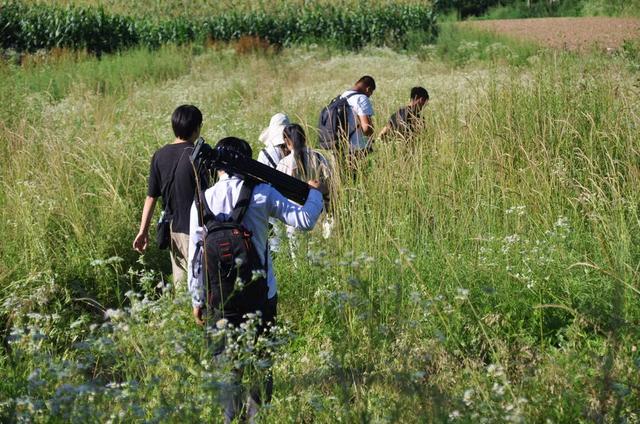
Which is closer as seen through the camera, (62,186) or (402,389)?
(402,389)

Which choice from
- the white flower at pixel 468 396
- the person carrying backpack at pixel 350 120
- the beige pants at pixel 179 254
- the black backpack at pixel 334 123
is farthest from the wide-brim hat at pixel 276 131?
the white flower at pixel 468 396

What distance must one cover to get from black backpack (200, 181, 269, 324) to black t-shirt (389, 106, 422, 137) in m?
3.70

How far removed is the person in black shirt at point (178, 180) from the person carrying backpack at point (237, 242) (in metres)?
1.26

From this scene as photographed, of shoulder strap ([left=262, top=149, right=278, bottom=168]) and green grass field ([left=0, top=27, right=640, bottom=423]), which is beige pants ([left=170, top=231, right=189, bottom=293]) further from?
shoulder strap ([left=262, top=149, right=278, bottom=168])

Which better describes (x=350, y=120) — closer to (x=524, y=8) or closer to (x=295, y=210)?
(x=295, y=210)

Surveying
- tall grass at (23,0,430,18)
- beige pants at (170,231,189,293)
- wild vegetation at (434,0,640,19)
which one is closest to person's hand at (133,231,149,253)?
beige pants at (170,231,189,293)

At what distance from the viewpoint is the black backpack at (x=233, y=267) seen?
4.50m

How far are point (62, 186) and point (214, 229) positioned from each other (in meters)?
3.51

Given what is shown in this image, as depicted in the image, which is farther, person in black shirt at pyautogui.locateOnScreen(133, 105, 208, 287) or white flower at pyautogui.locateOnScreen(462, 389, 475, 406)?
person in black shirt at pyautogui.locateOnScreen(133, 105, 208, 287)

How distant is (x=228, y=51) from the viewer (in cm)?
2277

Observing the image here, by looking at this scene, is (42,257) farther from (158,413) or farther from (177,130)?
(158,413)

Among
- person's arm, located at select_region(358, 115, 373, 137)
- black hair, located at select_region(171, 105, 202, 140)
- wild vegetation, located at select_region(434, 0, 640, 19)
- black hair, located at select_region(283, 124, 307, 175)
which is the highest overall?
black hair, located at select_region(171, 105, 202, 140)

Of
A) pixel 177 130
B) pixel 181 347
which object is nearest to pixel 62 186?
pixel 177 130

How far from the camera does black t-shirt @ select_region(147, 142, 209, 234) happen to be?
241 inches
